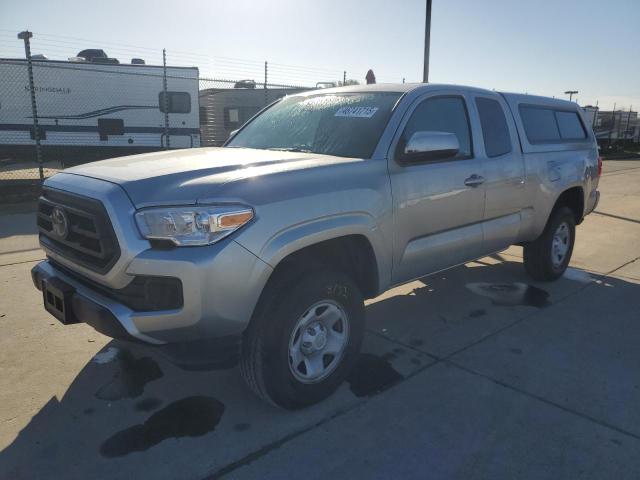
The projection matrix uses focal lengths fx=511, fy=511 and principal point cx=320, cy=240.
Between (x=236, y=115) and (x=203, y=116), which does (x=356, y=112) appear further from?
(x=203, y=116)

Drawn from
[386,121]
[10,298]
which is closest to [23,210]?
[10,298]

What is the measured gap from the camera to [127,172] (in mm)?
2893

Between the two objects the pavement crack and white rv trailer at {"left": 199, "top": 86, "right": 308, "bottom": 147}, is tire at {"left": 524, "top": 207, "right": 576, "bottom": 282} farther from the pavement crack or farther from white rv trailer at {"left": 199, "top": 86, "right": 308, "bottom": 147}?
white rv trailer at {"left": 199, "top": 86, "right": 308, "bottom": 147}

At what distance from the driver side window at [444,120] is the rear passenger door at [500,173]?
0.52 ft

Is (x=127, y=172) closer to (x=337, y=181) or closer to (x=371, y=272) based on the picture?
(x=337, y=181)

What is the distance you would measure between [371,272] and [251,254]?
105 cm

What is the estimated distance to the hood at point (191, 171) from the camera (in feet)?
8.42

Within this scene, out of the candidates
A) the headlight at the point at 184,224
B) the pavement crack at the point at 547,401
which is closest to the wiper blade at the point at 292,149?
the headlight at the point at 184,224

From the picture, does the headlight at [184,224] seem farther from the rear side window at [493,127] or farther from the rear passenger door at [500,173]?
the rear side window at [493,127]

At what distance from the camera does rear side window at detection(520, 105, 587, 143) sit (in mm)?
4949

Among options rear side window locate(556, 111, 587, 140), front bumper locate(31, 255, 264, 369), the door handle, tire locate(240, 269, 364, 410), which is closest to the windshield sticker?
the door handle

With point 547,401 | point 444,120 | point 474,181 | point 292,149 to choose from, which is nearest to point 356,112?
point 292,149

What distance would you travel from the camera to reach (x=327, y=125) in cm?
377

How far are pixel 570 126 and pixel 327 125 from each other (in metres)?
3.36
